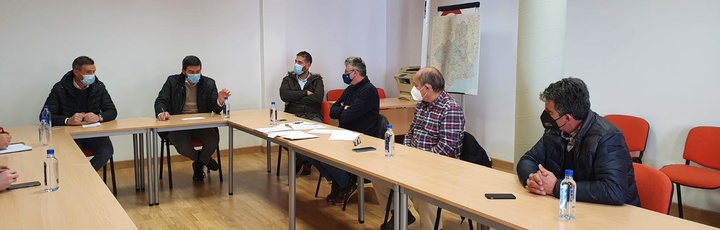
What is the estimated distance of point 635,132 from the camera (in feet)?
15.3

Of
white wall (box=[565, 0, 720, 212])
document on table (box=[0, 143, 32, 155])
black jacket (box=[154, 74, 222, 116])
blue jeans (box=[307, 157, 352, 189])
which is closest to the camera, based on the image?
document on table (box=[0, 143, 32, 155])

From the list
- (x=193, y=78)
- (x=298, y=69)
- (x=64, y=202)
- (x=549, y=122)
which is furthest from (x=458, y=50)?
(x=64, y=202)

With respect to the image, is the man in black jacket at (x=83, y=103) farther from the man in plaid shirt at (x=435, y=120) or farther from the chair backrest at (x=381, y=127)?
the man in plaid shirt at (x=435, y=120)

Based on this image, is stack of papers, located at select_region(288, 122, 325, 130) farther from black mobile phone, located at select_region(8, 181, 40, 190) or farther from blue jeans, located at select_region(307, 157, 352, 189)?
black mobile phone, located at select_region(8, 181, 40, 190)

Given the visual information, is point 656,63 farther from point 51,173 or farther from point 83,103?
point 83,103

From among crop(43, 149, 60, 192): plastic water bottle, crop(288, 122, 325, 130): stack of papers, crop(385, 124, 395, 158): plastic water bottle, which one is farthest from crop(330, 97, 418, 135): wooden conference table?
crop(43, 149, 60, 192): plastic water bottle

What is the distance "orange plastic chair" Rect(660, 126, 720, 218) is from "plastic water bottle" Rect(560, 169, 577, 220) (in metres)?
2.18

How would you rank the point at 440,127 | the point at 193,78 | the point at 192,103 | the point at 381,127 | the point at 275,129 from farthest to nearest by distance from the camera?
the point at 192,103 < the point at 193,78 < the point at 381,127 < the point at 275,129 < the point at 440,127

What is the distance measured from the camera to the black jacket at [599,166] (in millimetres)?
2346

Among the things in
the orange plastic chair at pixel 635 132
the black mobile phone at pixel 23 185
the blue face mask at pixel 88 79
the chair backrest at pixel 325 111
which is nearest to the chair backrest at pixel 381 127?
the chair backrest at pixel 325 111

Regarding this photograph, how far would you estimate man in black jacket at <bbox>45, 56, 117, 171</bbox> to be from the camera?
186 inches

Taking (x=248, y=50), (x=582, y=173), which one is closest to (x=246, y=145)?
(x=248, y=50)

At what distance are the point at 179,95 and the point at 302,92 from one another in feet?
4.32

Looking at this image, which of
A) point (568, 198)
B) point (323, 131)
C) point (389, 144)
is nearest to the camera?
point (568, 198)
